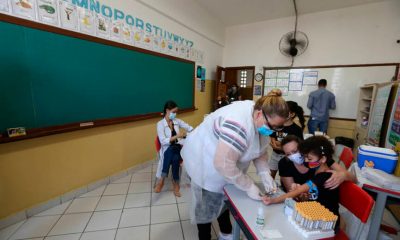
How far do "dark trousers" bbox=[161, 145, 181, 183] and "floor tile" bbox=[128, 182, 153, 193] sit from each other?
0.35m

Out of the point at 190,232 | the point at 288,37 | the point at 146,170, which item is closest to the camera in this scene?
the point at 190,232

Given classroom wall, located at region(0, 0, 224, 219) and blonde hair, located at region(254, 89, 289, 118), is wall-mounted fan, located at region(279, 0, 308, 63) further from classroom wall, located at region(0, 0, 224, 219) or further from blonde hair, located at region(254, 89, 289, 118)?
blonde hair, located at region(254, 89, 289, 118)

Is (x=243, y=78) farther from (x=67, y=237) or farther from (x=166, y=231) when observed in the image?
(x=67, y=237)

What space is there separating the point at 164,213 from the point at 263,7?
4.59 metres

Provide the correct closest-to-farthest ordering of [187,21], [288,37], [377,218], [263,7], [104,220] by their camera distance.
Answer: [377,218]
[104,220]
[187,21]
[263,7]
[288,37]

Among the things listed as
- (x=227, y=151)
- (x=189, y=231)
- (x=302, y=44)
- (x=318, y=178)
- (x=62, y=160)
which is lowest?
(x=189, y=231)

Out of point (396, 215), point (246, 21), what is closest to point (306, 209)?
point (396, 215)

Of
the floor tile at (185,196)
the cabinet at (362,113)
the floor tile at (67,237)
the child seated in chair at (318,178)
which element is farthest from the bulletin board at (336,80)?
the floor tile at (67,237)

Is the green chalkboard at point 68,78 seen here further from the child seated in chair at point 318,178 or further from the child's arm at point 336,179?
the child's arm at point 336,179

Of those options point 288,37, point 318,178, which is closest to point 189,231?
point 318,178

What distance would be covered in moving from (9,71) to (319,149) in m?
2.55

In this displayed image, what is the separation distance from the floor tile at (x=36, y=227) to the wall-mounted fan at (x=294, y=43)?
17.8 feet

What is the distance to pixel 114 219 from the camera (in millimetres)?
1924

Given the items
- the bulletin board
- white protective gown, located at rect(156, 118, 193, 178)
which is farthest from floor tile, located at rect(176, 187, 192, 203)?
the bulletin board
